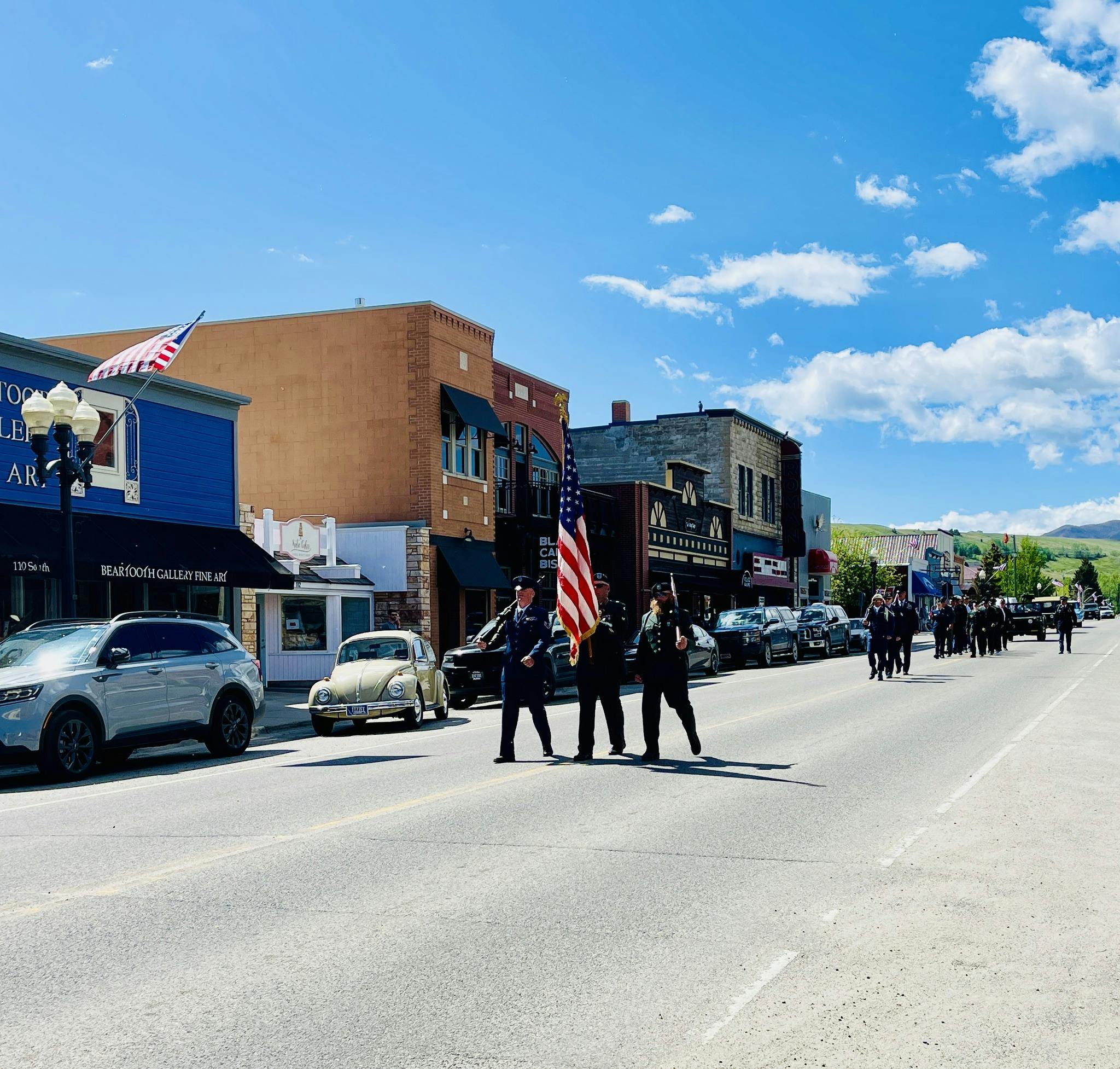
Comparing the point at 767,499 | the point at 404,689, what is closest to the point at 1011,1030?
the point at 404,689

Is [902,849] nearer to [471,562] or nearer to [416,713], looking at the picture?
[416,713]

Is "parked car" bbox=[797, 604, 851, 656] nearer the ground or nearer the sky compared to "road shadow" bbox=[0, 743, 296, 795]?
nearer the sky

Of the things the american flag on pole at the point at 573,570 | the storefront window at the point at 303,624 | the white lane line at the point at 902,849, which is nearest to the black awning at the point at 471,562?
the storefront window at the point at 303,624

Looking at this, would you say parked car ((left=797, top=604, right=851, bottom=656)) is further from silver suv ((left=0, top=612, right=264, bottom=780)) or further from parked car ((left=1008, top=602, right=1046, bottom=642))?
silver suv ((left=0, top=612, right=264, bottom=780))

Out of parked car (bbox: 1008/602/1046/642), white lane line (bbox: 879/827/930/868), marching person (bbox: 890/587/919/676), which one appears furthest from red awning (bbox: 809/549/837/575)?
white lane line (bbox: 879/827/930/868)

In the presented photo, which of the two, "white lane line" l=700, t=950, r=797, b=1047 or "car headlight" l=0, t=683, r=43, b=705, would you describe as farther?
"car headlight" l=0, t=683, r=43, b=705

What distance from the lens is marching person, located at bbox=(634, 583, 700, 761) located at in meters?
12.8

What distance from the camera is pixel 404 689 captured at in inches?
744

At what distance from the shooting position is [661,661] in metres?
12.9

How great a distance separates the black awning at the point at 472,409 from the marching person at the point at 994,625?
16.7m

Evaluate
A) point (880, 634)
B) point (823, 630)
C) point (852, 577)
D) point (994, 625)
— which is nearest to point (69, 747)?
point (880, 634)

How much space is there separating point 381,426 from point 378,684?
15766 mm

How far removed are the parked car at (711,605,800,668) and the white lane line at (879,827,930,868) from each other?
88.6 ft

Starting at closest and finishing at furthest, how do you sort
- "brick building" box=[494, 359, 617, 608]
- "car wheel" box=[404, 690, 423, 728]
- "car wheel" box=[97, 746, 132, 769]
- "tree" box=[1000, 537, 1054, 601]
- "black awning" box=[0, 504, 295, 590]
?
"car wheel" box=[97, 746, 132, 769] → "car wheel" box=[404, 690, 423, 728] → "black awning" box=[0, 504, 295, 590] → "brick building" box=[494, 359, 617, 608] → "tree" box=[1000, 537, 1054, 601]
